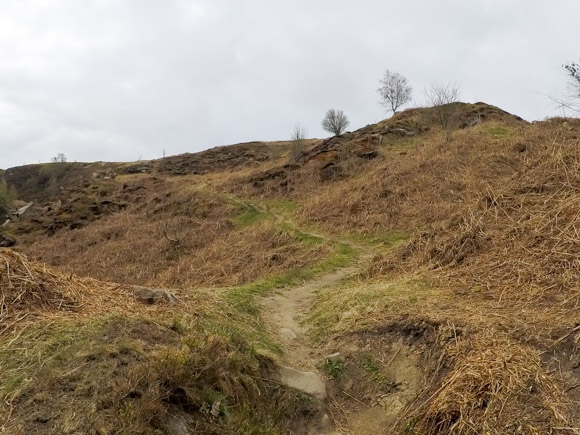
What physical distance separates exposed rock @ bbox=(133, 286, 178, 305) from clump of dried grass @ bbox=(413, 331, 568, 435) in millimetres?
3375

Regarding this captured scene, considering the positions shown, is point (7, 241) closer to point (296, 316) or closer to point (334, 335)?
point (296, 316)

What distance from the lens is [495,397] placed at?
3.44m

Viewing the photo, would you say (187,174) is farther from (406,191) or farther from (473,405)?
(473,405)

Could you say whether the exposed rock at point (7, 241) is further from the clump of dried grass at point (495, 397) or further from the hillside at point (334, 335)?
the clump of dried grass at point (495, 397)

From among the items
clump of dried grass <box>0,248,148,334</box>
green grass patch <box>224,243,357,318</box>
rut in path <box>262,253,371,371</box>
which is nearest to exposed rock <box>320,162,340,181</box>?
green grass patch <box>224,243,357,318</box>

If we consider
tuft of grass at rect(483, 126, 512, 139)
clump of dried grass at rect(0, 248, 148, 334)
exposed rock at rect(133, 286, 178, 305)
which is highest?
tuft of grass at rect(483, 126, 512, 139)

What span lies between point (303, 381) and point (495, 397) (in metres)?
2.02

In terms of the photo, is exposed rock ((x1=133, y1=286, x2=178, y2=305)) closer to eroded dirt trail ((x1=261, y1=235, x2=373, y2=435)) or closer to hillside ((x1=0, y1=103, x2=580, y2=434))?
hillside ((x1=0, y1=103, x2=580, y2=434))

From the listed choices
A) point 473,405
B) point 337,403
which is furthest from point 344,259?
point 473,405

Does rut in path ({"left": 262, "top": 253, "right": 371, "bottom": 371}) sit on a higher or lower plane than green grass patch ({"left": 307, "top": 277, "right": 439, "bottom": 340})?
lower

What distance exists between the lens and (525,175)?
923 centimetres

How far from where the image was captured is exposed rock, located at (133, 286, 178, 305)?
19.1 feet

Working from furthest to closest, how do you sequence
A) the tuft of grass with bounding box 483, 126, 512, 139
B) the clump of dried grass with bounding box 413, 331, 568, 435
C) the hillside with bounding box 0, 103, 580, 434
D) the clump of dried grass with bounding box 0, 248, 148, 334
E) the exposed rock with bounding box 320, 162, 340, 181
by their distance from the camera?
the exposed rock with bounding box 320, 162, 340, 181
the tuft of grass with bounding box 483, 126, 512, 139
the clump of dried grass with bounding box 0, 248, 148, 334
the hillside with bounding box 0, 103, 580, 434
the clump of dried grass with bounding box 413, 331, 568, 435

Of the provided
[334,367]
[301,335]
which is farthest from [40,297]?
[301,335]
